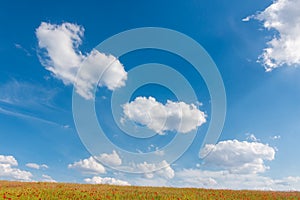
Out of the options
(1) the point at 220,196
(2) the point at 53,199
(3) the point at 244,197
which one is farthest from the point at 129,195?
(3) the point at 244,197

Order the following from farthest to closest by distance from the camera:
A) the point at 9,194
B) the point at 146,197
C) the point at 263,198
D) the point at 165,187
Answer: the point at 165,187
the point at 263,198
the point at 146,197
the point at 9,194

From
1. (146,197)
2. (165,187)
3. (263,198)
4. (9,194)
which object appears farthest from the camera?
(165,187)

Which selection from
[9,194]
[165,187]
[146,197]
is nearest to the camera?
[9,194]

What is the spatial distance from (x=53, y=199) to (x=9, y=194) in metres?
2.51

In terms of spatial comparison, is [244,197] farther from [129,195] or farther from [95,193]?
[95,193]

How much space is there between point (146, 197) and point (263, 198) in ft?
26.1

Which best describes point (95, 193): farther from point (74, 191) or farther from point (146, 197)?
point (146, 197)

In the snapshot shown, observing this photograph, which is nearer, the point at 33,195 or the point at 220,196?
the point at 33,195

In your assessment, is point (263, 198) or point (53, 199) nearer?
point (53, 199)

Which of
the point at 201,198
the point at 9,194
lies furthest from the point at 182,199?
the point at 9,194

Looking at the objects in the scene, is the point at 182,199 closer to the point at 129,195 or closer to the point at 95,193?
the point at 129,195

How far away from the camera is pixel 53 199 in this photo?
742 inches

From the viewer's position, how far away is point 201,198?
20.2 metres

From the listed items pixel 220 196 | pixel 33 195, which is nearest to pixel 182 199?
pixel 220 196
